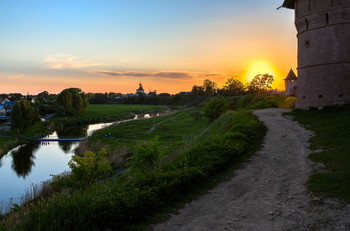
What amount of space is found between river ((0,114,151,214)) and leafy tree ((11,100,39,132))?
33.9ft

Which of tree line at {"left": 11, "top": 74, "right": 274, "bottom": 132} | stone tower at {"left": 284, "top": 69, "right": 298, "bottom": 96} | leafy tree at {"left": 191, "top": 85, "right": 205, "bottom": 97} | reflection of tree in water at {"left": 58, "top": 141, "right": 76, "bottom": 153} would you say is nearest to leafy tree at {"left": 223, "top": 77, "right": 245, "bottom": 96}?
tree line at {"left": 11, "top": 74, "right": 274, "bottom": 132}

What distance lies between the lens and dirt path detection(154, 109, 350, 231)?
5848mm

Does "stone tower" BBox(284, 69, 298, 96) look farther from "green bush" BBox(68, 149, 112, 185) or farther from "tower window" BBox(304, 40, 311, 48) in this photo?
"green bush" BBox(68, 149, 112, 185)

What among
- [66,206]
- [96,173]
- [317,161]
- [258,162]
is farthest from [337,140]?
[96,173]

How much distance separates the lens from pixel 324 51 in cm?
2112

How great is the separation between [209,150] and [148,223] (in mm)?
6282

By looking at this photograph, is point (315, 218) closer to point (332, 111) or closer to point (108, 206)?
point (108, 206)

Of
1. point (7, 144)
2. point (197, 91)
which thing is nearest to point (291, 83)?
point (7, 144)

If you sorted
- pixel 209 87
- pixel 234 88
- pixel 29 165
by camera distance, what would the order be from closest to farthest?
pixel 29 165, pixel 234 88, pixel 209 87

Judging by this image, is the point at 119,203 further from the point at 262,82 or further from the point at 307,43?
the point at 262,82

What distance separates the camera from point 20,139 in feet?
158

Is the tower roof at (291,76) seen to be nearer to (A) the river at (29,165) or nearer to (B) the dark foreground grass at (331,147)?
(B) the dark foreground grass at (331,147)

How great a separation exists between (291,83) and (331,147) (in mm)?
40603

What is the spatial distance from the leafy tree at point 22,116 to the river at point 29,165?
10.3m
